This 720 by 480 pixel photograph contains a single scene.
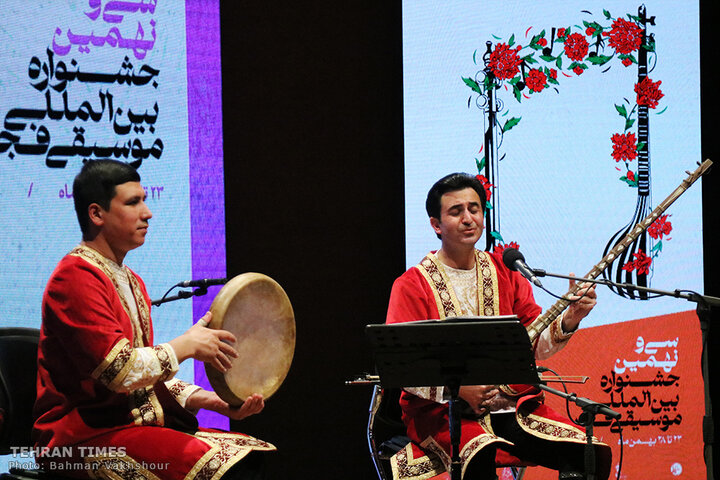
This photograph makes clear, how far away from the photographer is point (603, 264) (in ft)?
11.7

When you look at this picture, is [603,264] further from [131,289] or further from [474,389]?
[131,289]

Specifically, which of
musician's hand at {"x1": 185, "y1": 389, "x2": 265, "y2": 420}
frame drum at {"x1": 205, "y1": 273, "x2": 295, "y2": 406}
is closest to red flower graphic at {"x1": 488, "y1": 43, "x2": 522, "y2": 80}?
frame drum at {"x1": 205, "y1": 273, "x2": 295, "y2": 406}

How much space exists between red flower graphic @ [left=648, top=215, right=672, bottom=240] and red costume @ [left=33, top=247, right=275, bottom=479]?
2.94 m

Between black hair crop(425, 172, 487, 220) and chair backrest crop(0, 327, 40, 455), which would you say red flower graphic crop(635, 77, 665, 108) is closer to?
black hair crop(425, 172, 487, 220)

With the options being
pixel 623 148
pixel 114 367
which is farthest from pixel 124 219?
pixel 623 148

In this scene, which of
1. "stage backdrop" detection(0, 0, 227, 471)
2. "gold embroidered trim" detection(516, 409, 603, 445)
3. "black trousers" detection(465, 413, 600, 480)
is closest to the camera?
"black trousers" detection(465, 413, 600, 480)

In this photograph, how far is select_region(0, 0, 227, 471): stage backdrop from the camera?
4121 millimetres

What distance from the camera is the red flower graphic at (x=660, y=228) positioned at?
16.3 ft

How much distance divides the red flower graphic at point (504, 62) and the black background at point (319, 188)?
61 cm

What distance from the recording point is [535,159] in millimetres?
4875

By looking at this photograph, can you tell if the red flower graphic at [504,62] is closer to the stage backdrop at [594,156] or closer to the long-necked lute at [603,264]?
the stage backdrop at [594,156]

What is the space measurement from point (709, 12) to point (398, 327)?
11.7 ft

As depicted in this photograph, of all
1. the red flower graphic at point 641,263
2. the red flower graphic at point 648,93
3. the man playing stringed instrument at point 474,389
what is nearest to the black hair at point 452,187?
the man playing stringed instrument at point 474,389

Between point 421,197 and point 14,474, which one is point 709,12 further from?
point 14,474
